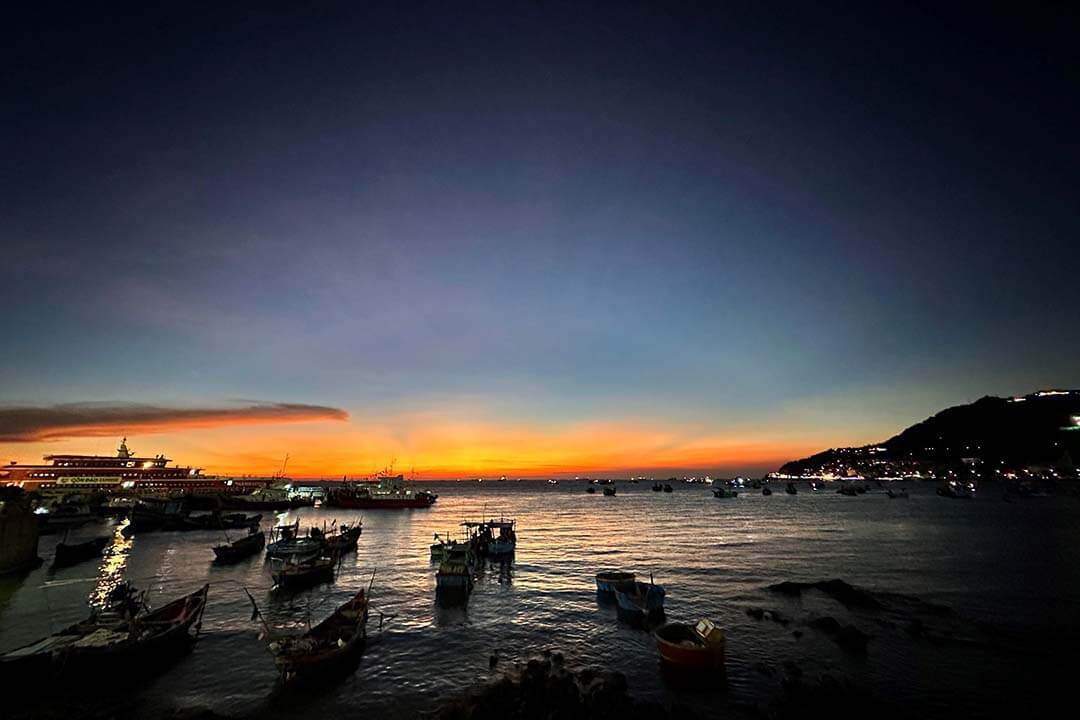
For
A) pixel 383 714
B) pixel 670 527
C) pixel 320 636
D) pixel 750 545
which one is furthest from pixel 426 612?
pixel 670 527

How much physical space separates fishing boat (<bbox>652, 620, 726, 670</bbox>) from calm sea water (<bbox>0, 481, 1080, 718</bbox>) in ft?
2.80

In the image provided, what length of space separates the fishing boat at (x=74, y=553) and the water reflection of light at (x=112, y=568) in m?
1.41

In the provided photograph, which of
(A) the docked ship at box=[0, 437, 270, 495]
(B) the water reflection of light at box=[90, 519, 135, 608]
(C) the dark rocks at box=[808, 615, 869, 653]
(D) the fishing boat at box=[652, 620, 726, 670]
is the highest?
(A) the docked ship at box=[0, 437, 270, 495]

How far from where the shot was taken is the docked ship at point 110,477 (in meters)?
135

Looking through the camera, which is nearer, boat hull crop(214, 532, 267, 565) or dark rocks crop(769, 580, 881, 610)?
dark rocks crop(769, 580, 881, 610)

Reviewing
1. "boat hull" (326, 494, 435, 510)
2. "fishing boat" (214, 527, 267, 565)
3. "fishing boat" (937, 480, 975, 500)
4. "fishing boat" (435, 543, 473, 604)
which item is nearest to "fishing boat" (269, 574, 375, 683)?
"fishing boat" (435, 543, 473, 604)

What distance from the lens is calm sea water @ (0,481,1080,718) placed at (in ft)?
67.4

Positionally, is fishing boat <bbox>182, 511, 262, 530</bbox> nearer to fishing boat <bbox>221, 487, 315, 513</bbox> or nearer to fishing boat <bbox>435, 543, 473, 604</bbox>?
fishing boat <bbox>221, 487, 315, 513</bbox>

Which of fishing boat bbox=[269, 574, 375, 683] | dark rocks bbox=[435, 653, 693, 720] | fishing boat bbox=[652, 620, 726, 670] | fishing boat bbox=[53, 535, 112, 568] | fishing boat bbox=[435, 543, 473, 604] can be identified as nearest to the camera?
dark rocks bbox=[435, 653, 693, 720]

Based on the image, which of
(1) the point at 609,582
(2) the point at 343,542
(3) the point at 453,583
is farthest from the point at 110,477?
(1) the point at 609,582

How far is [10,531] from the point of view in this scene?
41094 mm

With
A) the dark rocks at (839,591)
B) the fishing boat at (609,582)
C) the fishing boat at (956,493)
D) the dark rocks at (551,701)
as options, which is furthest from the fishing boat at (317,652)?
the fishing boat at (956,493)

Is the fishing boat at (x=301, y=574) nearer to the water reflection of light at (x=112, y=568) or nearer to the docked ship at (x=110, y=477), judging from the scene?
the water reflection of light at (x=112, y=568)

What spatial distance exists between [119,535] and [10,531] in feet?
117
